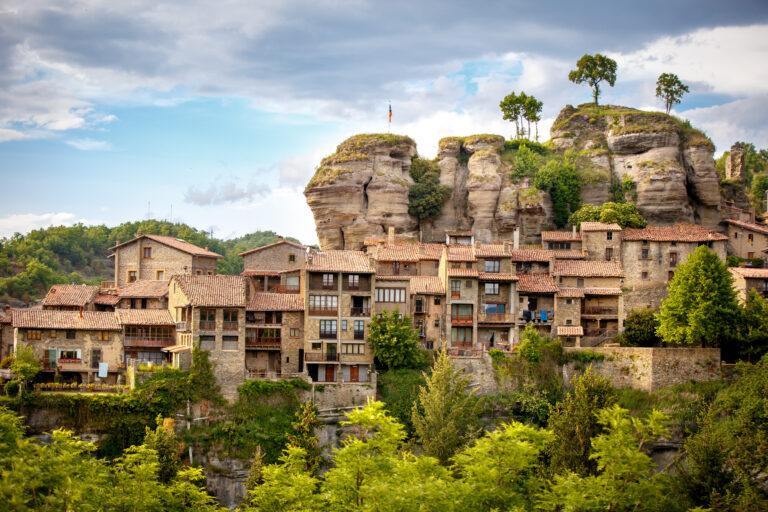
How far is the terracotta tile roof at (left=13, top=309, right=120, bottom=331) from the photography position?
172ft

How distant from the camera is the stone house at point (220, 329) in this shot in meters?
51.1

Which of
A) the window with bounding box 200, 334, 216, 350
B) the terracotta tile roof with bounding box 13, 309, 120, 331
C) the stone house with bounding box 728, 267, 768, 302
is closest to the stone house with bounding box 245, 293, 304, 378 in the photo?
the window with bounding box 200, 334, 216, 350

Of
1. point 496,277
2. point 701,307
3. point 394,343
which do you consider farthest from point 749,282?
point 394,343

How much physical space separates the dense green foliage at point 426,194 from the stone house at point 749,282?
86.0 feet

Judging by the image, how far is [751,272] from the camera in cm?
6053

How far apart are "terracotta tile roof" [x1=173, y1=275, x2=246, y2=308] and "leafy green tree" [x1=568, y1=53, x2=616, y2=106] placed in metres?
49.2

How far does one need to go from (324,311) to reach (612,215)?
27254 mm

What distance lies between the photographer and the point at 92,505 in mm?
29328

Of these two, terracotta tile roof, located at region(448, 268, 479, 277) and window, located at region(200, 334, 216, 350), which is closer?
window, located at region(200, 334, 216, 350)

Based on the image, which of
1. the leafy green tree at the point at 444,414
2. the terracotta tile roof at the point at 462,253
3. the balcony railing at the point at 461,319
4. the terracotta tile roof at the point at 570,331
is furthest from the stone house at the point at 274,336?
the terracotta tile roof at the point at 570,331

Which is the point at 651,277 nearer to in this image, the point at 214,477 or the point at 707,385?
the point at 707,385

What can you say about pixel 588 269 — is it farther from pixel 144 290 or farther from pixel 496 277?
pixel 144 290

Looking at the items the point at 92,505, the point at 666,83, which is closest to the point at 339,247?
the point at 666,83

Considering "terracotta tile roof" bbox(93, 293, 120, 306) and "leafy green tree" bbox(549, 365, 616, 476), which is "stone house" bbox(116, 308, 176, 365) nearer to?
"terracotta tile roof" bbox(93, 293, 120, 306)
